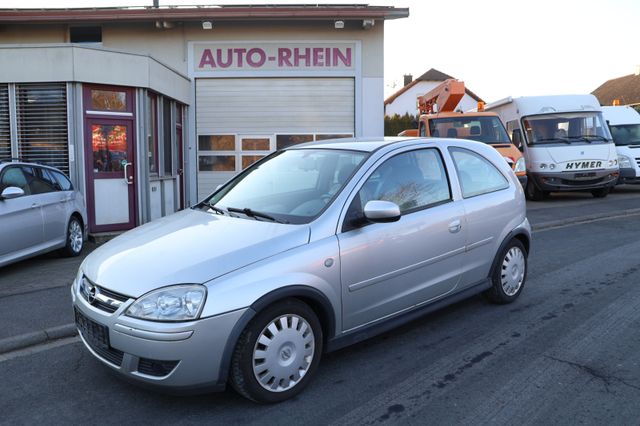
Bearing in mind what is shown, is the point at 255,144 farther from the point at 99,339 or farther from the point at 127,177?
the point at 99,339

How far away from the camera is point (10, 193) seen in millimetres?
6820

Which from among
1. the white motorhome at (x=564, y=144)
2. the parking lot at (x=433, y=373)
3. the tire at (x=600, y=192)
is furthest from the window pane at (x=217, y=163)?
the tire at (x=600, y=192)

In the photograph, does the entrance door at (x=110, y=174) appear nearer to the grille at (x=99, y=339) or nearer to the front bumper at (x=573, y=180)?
the grille at (x=99, y=339)

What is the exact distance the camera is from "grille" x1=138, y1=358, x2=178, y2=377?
10.4ft

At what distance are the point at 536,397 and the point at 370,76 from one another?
12.1m

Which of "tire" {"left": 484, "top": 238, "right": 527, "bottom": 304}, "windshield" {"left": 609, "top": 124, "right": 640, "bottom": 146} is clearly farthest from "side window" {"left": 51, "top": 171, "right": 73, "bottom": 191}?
"windshield" {"left": 609, "top": 124, "right": 640, "bottom": 146}

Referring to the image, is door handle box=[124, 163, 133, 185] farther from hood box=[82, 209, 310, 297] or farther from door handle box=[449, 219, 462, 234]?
door handle box=[449, 219, 462, 234]

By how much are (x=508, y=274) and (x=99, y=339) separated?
3.76 meters

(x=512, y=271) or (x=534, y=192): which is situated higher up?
(x=534, y=192)

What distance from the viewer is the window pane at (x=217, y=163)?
49.0 feet

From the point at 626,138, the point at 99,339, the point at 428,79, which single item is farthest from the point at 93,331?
the point at 428,79

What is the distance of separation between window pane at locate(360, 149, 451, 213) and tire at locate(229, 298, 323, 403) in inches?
39.5

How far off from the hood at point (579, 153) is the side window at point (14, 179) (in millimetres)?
12382

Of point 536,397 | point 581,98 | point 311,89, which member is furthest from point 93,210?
point 581,98
